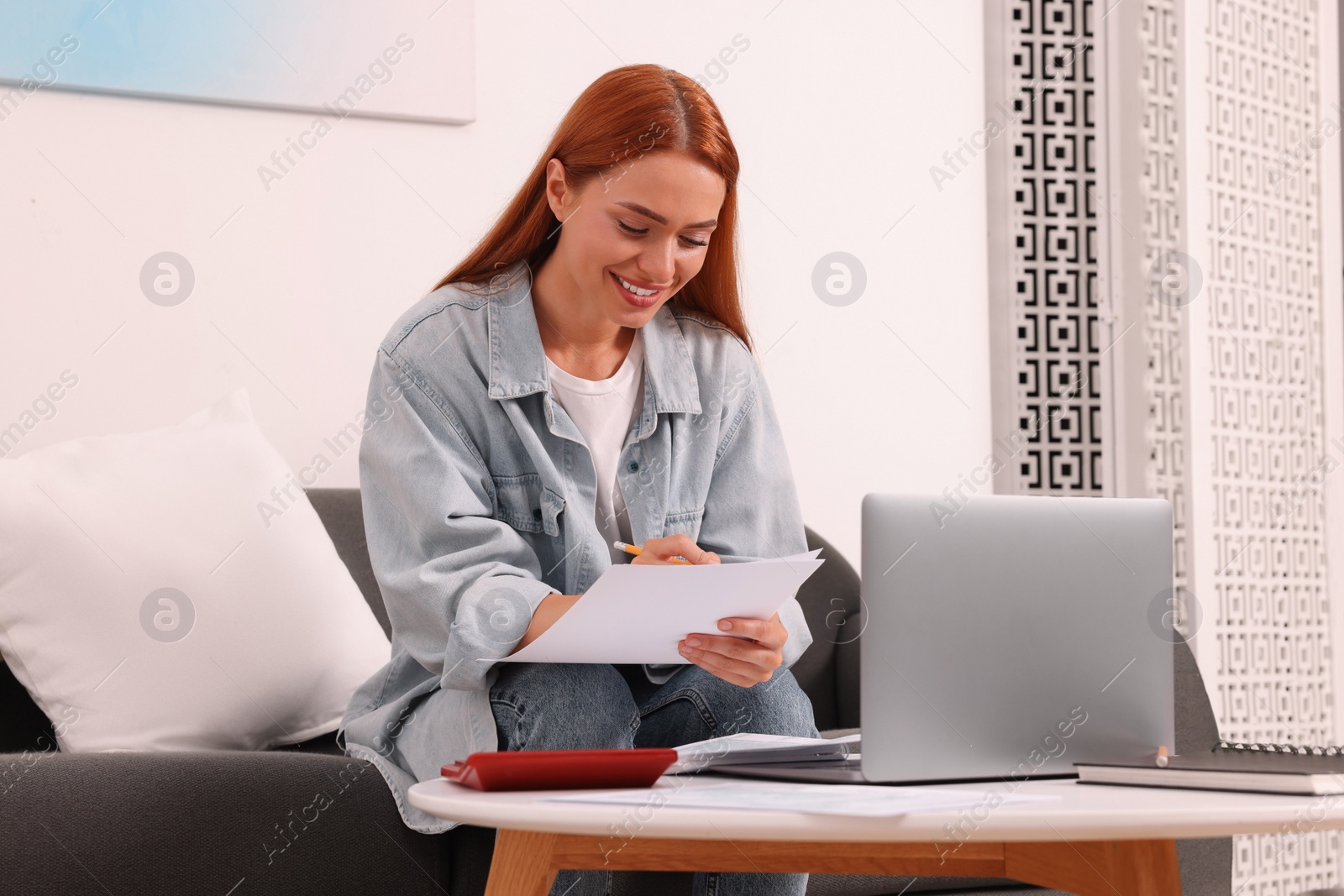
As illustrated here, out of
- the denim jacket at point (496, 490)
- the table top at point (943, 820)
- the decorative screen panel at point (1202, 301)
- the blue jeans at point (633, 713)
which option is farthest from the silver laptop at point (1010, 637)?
the decorative screen panel at point (1202, 301)

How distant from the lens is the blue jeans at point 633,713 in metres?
1.24

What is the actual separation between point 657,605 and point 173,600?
82 centimetres

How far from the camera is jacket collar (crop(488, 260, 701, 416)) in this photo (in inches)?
57.3

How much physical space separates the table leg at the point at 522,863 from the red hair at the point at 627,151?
797 millimetres

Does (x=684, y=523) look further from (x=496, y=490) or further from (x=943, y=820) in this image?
(x=943, y=820)

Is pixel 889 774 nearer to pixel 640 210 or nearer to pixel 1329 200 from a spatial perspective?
pixel 640 210

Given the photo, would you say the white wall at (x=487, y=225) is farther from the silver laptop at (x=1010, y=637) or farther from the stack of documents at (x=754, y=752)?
the silver laptop at (x=1010, y=637)

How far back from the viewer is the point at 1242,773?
3.14ft

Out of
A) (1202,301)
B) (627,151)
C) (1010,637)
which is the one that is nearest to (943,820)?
(1010,637)

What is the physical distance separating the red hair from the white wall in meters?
0.61

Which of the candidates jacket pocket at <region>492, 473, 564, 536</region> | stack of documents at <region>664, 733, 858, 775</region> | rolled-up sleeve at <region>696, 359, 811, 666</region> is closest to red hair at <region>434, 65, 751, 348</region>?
rolled-up sleeve at <region>696, 359, 811, 666</region>

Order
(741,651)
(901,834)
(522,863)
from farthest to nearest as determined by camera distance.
→ (741,651) → (522,863) → (901,834)

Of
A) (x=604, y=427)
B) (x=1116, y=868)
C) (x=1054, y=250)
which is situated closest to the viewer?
(x=1116, y=868)

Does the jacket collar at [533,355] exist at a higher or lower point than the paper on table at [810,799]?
higher
